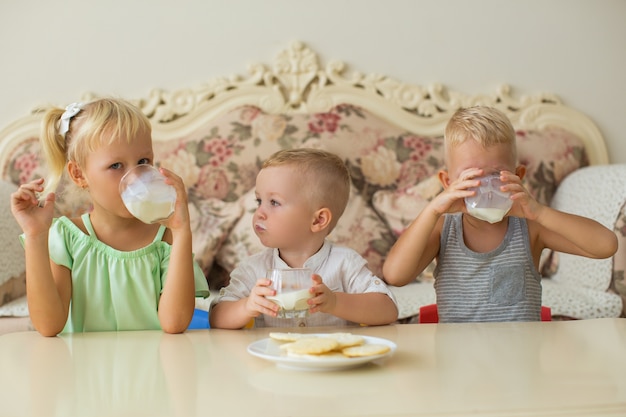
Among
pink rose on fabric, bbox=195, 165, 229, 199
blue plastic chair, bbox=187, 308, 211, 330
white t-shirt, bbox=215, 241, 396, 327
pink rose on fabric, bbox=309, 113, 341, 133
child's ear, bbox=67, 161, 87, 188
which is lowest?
blue plastic chair, bbox=187, 308, 211, 330

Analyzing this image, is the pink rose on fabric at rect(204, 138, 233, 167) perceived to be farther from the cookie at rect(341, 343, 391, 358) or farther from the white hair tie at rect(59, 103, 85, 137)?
the cookie at rect(341, 343, 391, 358)

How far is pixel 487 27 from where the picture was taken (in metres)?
3.38

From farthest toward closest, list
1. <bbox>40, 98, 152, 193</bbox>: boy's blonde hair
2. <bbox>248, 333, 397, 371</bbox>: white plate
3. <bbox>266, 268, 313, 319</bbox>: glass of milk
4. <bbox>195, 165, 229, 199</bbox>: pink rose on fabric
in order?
<bbox>195, 165, 229, 199</bbox>: pink rose on fabric, <bbox>40, 98, 152, 193</bbox>: boy's blonde hair, <bbox>266, 268, 313, 319</bbox>: glass of milk, <bbox>248, 333, 397, 371</bbox>: white plate

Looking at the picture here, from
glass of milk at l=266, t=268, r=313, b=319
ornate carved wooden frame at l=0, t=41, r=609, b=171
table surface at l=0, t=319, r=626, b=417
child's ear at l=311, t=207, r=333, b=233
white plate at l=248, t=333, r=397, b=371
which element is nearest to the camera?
table surface at l=0, t=319, r=626, b=417

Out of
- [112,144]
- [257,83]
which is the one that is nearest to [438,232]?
[112,144]

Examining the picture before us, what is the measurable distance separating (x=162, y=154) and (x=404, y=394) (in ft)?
7.63

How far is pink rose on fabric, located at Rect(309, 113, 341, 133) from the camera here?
3.03 meters

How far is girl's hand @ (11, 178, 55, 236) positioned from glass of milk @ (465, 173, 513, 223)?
732mm

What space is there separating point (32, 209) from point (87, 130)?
0.69ft

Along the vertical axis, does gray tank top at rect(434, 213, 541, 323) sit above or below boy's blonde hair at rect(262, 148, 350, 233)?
below

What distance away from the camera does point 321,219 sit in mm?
1548

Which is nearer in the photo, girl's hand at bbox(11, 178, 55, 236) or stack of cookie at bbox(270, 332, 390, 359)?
stack of cookie at bbox(270, 332, 390, 359)

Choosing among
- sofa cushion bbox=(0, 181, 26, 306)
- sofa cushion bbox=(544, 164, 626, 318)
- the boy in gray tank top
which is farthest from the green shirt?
sofa cushion bbox=(544, 164, 626, 318)

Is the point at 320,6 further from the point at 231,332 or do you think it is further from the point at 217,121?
the point at 231,332
